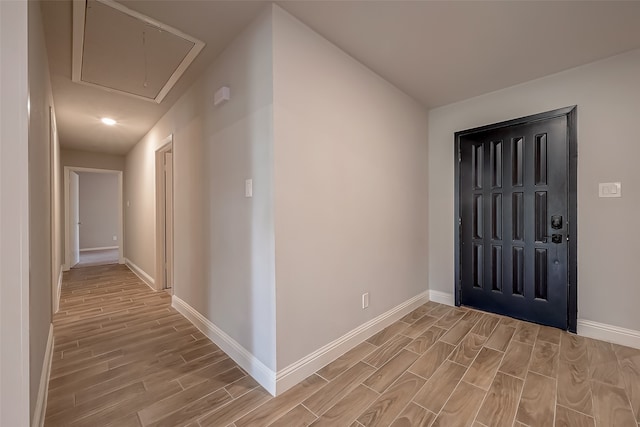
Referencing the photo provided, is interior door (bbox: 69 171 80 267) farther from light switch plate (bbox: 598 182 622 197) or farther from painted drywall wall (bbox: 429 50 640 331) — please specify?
light switch plate (bbox: 598 182 622 197)

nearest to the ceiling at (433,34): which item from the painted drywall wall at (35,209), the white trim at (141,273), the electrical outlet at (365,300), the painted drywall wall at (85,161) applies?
the painted drywall wall at (35,209)

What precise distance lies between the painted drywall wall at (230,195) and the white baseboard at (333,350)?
14cm

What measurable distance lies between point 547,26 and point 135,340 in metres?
4.15

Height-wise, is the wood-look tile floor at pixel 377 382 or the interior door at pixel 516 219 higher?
the interior door at pixel 516 219

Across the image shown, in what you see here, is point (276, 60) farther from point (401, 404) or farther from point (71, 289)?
point (71, 289)

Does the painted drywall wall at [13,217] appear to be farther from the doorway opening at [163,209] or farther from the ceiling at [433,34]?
the doorway opening at [163,209]

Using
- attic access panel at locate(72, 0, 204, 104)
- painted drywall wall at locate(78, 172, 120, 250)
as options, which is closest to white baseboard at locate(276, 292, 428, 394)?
attic access panel at locate(72, 0, 204, 104)

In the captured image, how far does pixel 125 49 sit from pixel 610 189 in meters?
4.13

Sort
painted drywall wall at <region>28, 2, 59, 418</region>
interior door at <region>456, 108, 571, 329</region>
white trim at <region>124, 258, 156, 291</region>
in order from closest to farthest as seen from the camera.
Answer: painted drywall wall at <region>28, 2, 59, 418</region>, interior door at <region>456, 108, 571, 329</region>, white trim at <region>124, 258, 156, 291</region>

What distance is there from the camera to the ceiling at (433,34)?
1.68 m

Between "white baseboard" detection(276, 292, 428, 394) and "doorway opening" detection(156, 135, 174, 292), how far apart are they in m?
2.67

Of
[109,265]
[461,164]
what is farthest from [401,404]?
[109,265]

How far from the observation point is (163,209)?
12.3ft

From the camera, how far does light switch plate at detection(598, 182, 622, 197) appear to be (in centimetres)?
223
